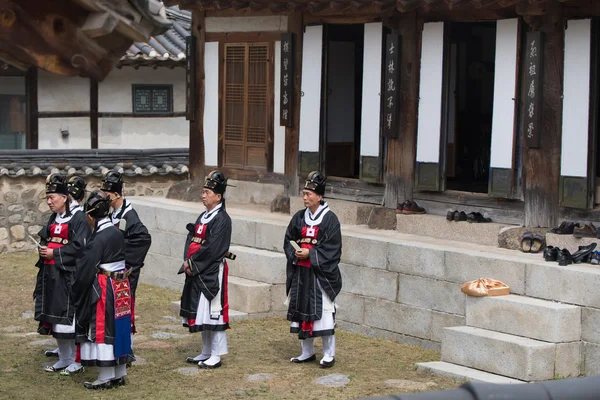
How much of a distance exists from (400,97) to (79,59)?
10.0 m

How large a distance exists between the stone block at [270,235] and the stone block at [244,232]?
10 centimetres

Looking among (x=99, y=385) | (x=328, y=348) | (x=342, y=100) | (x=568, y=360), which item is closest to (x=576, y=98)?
(x=568, y=360)

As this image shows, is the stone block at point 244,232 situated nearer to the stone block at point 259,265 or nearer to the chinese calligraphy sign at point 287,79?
the stone block at point 259,265

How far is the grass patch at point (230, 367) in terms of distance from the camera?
9.23m

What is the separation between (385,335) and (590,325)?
2841mm

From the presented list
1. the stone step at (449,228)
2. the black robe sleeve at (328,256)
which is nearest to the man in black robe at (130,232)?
the black robe sleeve at (328,256)

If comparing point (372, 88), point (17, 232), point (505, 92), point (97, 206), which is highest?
point (372, 88)

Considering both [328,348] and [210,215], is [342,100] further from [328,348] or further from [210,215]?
[328,348]

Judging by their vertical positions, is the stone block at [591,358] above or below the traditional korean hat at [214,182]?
below

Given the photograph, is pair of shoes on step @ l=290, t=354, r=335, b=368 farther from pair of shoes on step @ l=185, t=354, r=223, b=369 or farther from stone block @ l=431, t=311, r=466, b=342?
stone block @ l=431, t=311, r=466, b=342

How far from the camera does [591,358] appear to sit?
958cm

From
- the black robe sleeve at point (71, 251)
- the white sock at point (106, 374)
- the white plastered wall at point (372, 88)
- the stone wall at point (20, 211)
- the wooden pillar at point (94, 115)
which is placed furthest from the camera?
the wooden pillar at point (94, 115)

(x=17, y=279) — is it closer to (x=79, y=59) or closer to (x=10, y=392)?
(x=10, y=392)

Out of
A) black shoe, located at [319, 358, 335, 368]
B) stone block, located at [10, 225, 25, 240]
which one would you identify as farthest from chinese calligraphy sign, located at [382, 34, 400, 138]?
stone block, located at [10, 225, 25, 240]
